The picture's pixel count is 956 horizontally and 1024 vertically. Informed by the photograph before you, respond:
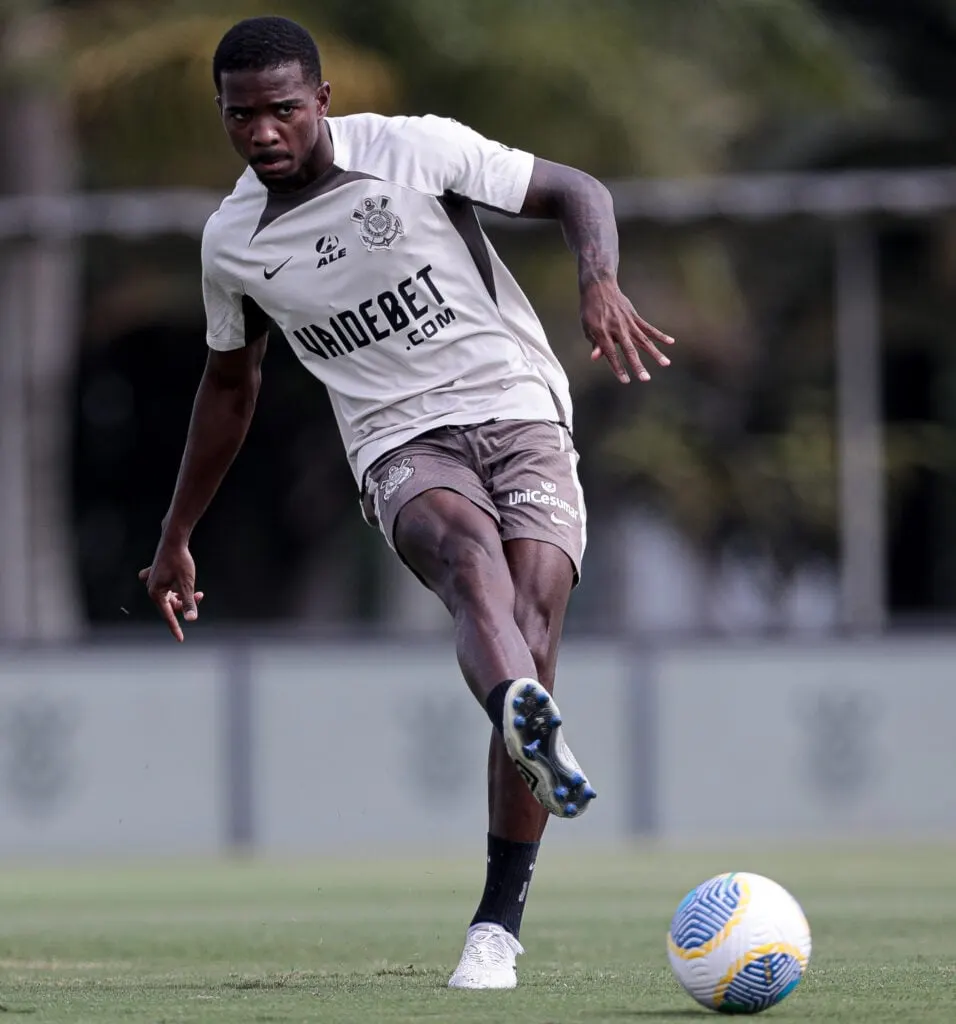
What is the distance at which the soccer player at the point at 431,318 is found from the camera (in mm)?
6656

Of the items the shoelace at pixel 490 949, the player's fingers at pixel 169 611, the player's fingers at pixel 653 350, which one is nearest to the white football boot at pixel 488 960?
the shoelace at pixel 490 949

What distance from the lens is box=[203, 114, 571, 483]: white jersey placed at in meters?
6.90

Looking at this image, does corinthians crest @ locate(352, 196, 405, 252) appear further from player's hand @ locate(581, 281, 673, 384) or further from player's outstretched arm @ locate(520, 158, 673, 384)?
player's hand @ locate(581, 281, 673, 384)

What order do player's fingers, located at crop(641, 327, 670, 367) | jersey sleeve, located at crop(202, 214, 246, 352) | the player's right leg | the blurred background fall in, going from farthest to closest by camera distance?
1. the blurred background
2. jersey sleeve, located at crop(202, 214, 246, 352)
3. player's fingers, located at crop(641, 327, 670, 367)
4. the player's right leg

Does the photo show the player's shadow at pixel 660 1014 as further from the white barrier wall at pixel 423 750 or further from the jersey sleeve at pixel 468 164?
the white barrier wall at pixel 423 750

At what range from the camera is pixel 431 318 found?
6.91 m

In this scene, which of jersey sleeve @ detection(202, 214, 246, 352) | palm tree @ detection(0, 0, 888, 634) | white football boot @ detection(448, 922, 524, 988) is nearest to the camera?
white football boot @ detection(448, 922, 524, 988)

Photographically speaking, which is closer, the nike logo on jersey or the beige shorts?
the beige shorts

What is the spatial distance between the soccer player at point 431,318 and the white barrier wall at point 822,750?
10862mm

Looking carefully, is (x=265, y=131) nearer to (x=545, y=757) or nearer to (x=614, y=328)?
(x=614, y=328)

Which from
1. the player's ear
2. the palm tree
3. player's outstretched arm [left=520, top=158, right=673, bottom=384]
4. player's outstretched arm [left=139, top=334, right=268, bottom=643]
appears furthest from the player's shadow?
the palm tree

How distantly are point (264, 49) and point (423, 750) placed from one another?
37.1 ft

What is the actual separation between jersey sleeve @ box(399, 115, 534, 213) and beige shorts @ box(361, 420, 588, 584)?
64 cm

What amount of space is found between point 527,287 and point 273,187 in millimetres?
19926
